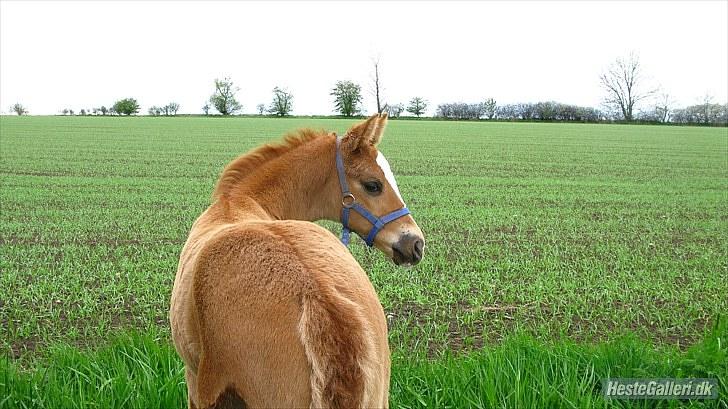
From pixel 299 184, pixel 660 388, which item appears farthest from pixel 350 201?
pixel 660 388

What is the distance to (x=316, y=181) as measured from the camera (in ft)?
14.4

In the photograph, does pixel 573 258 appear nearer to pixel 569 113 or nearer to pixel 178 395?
pixel 178 395

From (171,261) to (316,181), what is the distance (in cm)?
592

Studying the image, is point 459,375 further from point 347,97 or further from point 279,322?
point 347,97

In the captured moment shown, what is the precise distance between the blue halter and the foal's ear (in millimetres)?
122

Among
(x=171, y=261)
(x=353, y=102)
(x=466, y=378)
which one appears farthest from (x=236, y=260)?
(x=353, y=102)

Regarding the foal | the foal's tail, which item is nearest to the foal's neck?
the foal

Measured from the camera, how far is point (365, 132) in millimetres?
4250

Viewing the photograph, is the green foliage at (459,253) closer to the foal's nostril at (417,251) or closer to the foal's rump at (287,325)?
the foal's nostril at (417,251)

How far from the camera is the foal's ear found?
424cm

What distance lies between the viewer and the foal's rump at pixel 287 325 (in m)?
2.10

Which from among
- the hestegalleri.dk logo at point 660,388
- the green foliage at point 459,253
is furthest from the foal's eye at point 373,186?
the hestegalleri.dk logo at point 660,388

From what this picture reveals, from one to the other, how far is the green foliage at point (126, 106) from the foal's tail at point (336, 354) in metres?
119

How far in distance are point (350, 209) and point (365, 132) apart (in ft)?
1.80
